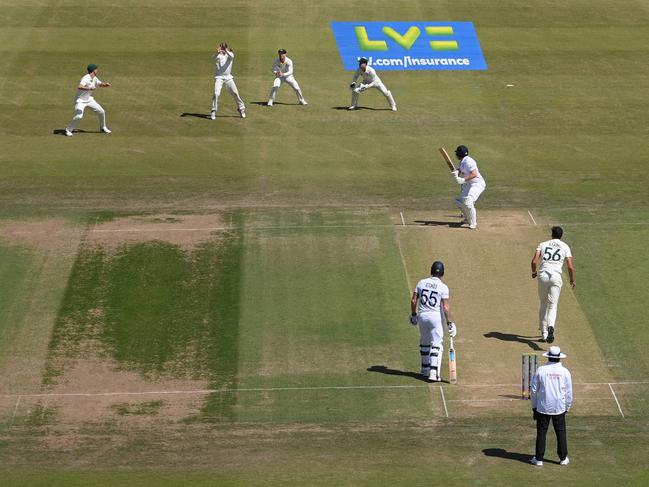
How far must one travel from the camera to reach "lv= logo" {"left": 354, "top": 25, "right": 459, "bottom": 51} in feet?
147

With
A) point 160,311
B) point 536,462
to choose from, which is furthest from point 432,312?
point 160,311

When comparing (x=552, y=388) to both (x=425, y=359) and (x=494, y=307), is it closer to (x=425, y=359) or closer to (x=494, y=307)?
(x=425, y=359)

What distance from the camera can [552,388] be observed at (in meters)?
20.9

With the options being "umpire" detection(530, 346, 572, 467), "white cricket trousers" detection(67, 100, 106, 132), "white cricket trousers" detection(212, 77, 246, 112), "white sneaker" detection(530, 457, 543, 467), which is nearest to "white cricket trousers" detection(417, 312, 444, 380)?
"umpire" detection(530, 346, 572, 467)

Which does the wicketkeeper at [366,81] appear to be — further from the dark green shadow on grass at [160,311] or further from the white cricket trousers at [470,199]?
the dark green shadow on grass at [160,311]

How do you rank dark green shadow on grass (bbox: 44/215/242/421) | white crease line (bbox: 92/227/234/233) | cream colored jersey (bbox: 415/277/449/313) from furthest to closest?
white crease line (bbox: 92/227/234/233) → dark green shadow on grass (bbox: 44/215/242/421) → cream colored jersey (bbox: 415/277/449/313)

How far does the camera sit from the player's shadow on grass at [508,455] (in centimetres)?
2161

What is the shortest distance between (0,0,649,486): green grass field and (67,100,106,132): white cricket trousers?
0.58m

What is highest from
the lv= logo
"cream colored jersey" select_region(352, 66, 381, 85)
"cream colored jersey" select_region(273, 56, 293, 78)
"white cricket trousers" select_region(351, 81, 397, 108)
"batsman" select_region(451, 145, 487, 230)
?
the lv= logo

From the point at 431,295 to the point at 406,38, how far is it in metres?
23.0

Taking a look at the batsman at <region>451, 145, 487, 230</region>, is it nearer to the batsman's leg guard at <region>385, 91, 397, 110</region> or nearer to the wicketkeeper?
the wicketkeeper

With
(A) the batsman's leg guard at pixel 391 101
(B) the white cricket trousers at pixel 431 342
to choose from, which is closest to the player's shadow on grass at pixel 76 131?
(A) the batsman's leg guard at pixel 391 101

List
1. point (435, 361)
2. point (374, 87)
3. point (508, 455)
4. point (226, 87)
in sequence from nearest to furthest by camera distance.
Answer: point (508, 455), point (435, 361), point (226, 87), point (374, 87)

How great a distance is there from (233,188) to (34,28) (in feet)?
52.4
